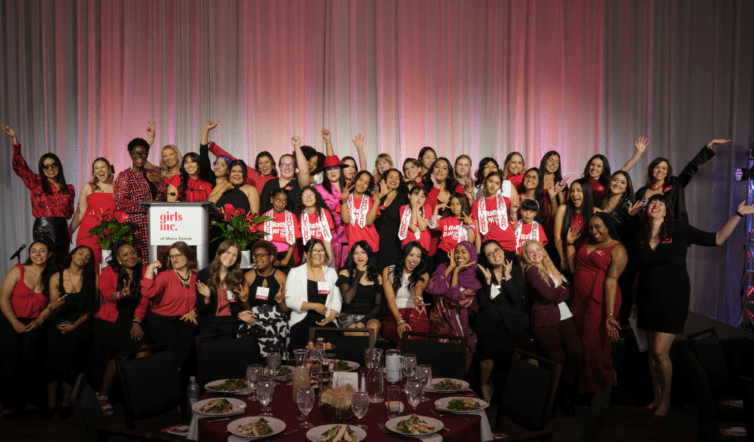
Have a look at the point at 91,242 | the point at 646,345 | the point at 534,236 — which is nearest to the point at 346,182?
the point at 534,236

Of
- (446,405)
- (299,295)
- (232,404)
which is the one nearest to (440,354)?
(446,405)

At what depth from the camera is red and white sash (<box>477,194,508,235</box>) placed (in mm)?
5074

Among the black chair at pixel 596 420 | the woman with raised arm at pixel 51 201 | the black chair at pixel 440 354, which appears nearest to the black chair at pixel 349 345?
the black chair at pixel 440 354

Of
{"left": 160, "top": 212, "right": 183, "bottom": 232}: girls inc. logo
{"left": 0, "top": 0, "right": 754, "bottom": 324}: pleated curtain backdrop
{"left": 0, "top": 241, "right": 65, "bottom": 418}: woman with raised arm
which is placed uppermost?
{"left": 0, "top": 0, "right": 754, "bottom": 324}: pleated curtain backdrop

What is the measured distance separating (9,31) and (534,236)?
25.4 feet

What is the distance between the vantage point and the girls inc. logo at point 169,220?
4.15m

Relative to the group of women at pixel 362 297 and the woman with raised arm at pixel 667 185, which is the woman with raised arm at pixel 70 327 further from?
the woman with raised arm at pixel 667 185

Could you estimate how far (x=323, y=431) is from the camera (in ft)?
6.72

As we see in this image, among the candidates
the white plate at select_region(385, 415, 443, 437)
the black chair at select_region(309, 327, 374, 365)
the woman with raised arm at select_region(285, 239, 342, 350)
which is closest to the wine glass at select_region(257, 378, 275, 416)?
the white plate at select_region(385, 415, 443, 437)

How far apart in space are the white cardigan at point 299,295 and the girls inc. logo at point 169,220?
954 millimetres

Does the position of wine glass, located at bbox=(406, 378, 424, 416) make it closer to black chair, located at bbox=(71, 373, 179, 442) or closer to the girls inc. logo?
black chair, located at bbox=(71, 373, 179, 442)

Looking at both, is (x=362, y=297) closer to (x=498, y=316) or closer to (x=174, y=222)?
(x=498, y=316)

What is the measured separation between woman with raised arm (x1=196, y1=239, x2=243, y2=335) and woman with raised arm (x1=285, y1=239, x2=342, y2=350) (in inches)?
16.5

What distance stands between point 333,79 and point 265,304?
15.2 feet
